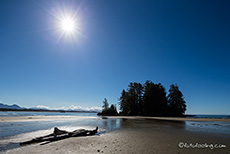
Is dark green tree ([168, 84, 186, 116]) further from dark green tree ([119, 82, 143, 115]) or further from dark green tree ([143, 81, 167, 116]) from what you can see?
dark green tree ([119, 82, 143, 115])

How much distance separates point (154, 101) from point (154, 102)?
489 millimetres

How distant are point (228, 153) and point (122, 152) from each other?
5.49m

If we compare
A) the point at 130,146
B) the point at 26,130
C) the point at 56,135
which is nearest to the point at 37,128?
the point at 26,130

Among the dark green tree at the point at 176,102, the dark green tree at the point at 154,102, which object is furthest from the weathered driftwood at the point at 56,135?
the dark green tree at the point at 176,102

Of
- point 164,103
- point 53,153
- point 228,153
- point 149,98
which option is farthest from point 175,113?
point 53,153

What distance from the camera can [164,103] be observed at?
182 feet

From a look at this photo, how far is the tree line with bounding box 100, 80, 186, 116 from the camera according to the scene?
2133 inches

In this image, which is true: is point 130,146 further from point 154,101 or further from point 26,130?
point 154,101

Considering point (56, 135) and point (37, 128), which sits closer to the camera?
point (56, 135)

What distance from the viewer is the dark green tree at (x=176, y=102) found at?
5756 centimetres

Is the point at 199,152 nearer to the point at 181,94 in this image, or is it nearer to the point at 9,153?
the point at 9,153

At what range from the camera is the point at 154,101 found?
53875 mm

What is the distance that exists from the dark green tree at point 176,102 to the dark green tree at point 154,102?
558 centimetres

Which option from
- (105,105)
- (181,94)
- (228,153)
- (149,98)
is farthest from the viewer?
(105,105)
